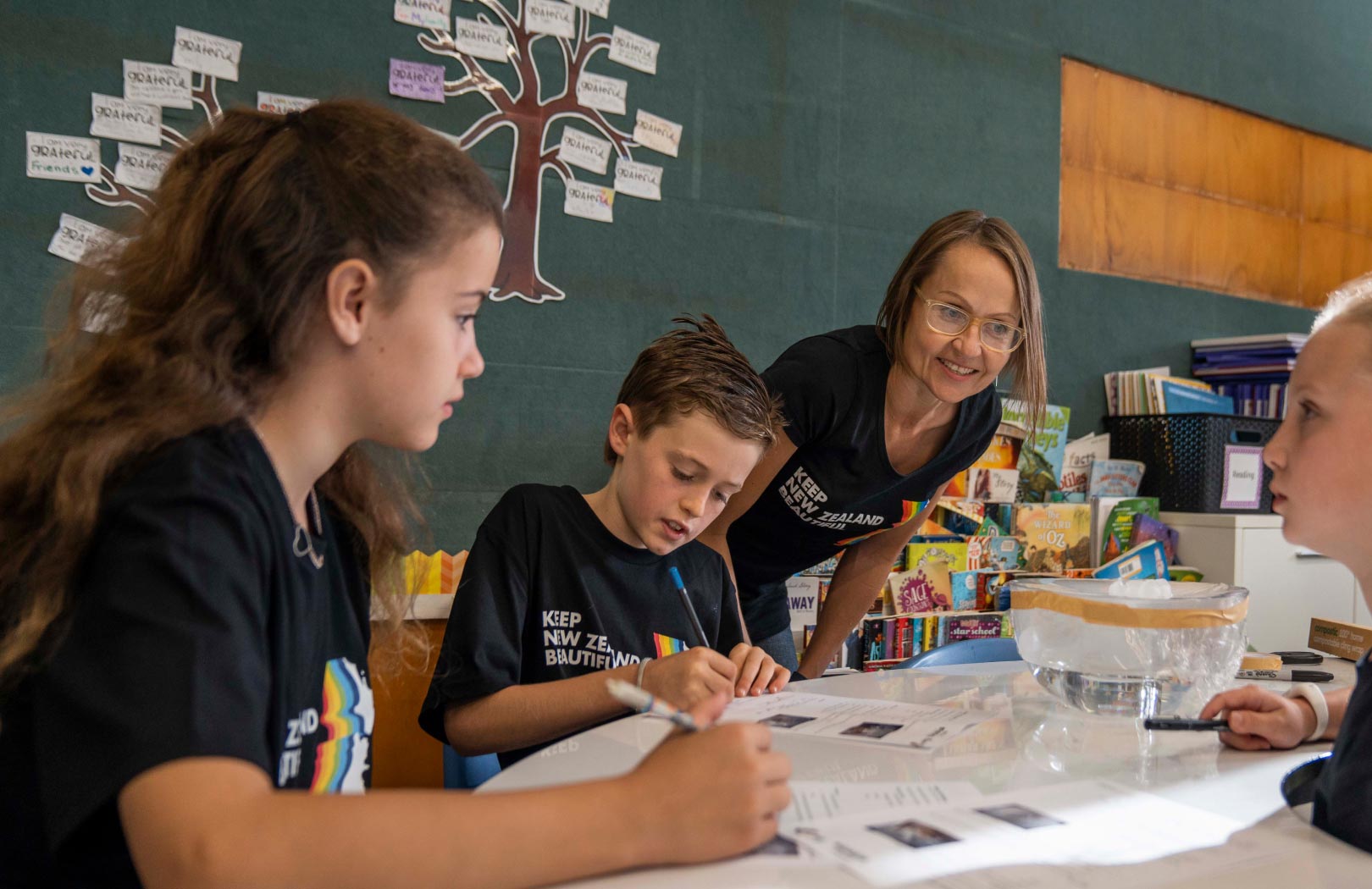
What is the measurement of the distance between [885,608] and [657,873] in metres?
1.97

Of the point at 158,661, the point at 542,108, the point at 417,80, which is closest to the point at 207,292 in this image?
the point at 158,661

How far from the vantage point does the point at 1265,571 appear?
2900 mm

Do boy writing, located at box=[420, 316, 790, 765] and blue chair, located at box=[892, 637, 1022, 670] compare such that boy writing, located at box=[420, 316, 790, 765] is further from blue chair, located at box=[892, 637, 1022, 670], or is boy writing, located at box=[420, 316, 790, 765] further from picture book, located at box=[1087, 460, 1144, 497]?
picture book, located at box=[1087, 460, 1144, 497]

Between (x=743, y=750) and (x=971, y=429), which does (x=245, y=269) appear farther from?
(x=971, y=429)

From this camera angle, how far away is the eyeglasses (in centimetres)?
159

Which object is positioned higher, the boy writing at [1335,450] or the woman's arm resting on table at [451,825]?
the boy writing at [1335,450]

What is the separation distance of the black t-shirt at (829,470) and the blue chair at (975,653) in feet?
0.81

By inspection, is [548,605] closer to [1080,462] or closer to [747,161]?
[747,161]

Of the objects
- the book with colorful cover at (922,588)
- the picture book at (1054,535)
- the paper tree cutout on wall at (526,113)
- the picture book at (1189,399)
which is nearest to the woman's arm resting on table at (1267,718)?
the book with colorful cover at (922,588)

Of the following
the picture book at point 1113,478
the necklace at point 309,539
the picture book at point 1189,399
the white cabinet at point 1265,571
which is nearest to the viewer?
the necklace at point 309,539

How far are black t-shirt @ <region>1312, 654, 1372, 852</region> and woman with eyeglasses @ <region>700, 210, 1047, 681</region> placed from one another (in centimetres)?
89

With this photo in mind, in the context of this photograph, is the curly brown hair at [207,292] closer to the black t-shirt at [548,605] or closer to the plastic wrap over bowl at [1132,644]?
the black t-shirt at [548,605]

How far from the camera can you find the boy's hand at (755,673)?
117 centimetres

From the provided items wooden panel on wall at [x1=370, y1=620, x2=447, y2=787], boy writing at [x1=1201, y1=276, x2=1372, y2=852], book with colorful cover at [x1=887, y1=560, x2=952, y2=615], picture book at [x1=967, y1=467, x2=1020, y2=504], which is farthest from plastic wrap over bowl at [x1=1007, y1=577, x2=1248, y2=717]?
picture book at [x1=967, y1=467, x2=1020, y2=504]
